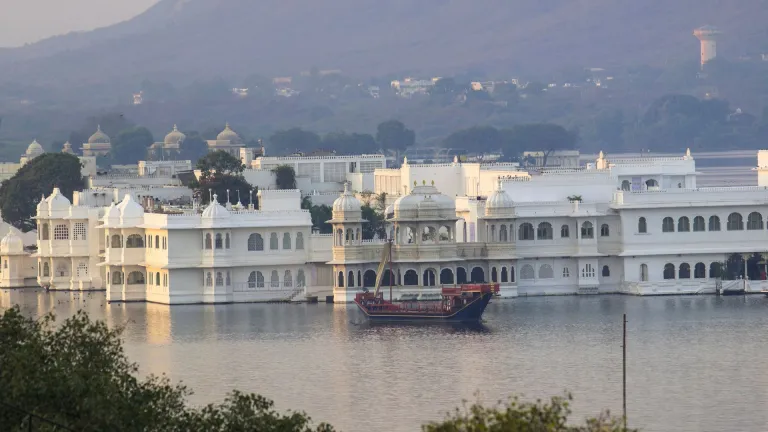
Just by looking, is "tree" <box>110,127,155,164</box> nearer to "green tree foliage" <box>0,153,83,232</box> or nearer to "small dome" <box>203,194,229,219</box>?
"green tree foliage" <box>0,153,83,232</box>

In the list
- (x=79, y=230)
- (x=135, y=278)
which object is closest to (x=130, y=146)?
(x=79, y=230)

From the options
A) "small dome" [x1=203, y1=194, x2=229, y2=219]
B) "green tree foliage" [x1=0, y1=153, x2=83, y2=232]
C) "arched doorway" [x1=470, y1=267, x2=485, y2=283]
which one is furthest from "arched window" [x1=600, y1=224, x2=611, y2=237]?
"green tree foliage" [x1=0, y1=153, x2=83, y2=232]

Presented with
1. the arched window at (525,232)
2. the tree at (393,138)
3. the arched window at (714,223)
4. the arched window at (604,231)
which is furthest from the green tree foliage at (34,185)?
the tree at (393,138)

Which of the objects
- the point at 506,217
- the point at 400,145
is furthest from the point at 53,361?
the point at 400,145

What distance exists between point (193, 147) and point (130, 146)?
5.68 metres

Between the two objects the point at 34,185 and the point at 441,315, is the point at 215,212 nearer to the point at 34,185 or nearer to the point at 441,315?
the point at 441,315

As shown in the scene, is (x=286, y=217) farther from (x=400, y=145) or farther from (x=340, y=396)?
(x=400, y=145)

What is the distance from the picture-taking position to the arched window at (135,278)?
8319 centimetres

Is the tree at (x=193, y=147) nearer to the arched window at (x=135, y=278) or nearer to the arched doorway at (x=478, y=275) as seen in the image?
the arched window at (x=135, y=278)

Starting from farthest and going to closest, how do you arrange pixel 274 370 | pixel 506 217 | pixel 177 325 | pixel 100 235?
pixel 100 235, pixel 506 217, pixel 177 325, pixel 274 370

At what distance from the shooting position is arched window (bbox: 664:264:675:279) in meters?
81.0

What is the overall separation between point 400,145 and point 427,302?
108650 mm

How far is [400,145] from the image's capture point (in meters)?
183

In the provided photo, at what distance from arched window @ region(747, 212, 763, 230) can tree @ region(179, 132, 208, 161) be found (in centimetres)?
7816
